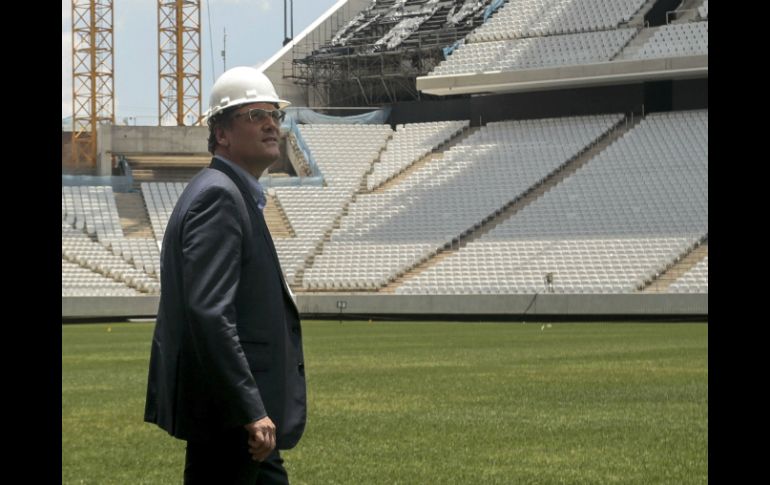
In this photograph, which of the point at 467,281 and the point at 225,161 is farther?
the point at 467,281

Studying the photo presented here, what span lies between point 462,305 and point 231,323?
38.6 m

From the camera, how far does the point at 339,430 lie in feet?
39.2

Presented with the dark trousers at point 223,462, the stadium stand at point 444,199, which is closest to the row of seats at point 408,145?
the stadium stand at point 444,199

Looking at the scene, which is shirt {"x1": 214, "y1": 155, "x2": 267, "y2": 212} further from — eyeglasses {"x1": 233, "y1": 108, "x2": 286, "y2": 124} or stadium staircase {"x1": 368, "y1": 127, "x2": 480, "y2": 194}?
stadium staircase {"x1": 368, "y1": 127, "x2": 480, "y2": 194}

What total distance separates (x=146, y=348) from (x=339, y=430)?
15.9 m

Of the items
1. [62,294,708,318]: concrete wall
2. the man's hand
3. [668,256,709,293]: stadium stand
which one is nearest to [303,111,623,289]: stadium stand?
[62,294,708,318]: concrete wall

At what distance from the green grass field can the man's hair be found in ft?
14.9

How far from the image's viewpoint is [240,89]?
440 centimetres

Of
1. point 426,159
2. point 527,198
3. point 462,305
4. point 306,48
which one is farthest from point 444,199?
point 306,48

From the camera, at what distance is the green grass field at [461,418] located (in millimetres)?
9234

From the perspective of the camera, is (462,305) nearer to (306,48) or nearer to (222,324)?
(306,48)

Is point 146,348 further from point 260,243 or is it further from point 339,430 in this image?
point 260,243
